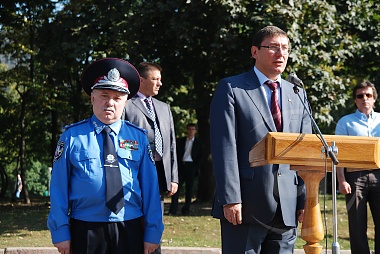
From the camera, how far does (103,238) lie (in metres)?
4.47

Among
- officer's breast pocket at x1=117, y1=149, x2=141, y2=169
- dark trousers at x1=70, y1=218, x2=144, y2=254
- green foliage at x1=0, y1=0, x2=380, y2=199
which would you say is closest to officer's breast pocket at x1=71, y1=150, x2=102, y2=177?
officer's breast pocket at x1=117, y1=149, x2=141, y2=169

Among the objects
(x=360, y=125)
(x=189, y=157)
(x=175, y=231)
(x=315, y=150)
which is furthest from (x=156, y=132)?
(x=189, y=157)

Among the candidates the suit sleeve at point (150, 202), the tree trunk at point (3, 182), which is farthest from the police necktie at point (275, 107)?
the tree trunk at point (3, 182)

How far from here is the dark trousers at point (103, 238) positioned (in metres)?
4.45

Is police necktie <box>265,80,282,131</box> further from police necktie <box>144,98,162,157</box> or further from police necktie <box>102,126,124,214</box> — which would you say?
police necktie <box>144,98,162,157</box>

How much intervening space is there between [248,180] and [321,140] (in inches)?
37.2

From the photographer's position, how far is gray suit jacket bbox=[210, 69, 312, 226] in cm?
468

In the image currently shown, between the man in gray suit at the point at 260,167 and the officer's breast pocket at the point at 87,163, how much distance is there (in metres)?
0.84

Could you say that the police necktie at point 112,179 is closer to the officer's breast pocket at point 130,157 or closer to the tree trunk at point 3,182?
the officer's breast pocket at point 130,157

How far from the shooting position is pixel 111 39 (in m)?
16.9

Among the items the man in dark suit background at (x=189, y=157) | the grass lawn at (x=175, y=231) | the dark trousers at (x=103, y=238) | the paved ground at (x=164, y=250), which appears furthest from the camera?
the man in dark suit background at (x=189, y=157)

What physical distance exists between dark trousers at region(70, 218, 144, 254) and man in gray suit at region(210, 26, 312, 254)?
673 mm

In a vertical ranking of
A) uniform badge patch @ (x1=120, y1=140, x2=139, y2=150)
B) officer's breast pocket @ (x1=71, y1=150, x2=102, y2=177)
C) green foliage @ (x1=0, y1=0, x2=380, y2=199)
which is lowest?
officer's breast pocket @ (x1=71, y1=150, x2=102, y2=177)

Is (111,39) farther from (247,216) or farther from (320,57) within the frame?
(247,216)
